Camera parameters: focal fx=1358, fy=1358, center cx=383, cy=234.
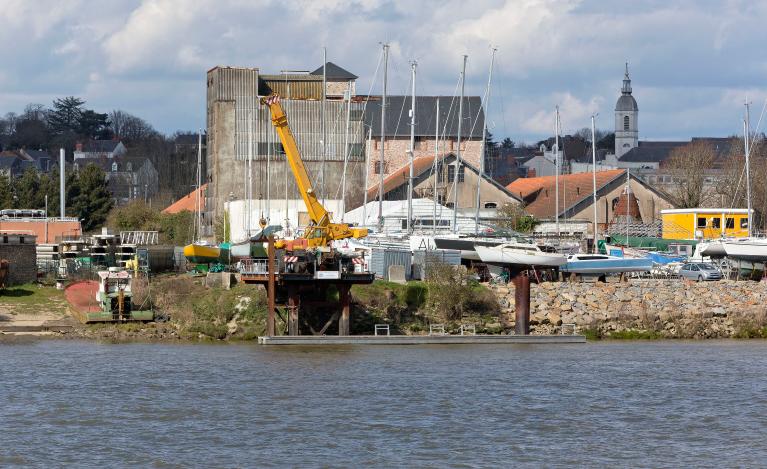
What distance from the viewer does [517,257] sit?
58.0 meters

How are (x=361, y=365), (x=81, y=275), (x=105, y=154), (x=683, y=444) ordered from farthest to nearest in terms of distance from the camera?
(x=105, y=154), (x=81, y=275), (x=361, y=365), (x=683, y=444)

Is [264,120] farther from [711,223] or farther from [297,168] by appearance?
[711,223]

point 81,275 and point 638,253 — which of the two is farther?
point 638,253

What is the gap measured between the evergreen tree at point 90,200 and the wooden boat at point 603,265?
47928mm

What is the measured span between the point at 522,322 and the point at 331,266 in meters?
8.33

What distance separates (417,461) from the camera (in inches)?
1268

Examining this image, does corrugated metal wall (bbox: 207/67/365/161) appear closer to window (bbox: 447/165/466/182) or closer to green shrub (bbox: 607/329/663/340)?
window (bbox: 447/165/466/182)

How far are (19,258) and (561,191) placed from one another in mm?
43665

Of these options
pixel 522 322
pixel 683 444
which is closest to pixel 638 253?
pixel 522 322

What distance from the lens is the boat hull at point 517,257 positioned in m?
58.1

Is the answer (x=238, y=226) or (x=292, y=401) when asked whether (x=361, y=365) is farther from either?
(x=238, y=226)

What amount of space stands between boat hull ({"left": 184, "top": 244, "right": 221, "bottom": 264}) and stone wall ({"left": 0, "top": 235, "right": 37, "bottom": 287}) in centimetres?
747

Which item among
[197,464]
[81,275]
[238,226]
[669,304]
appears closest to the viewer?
[197,464]

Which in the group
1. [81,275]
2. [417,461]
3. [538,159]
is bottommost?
[417,461]
